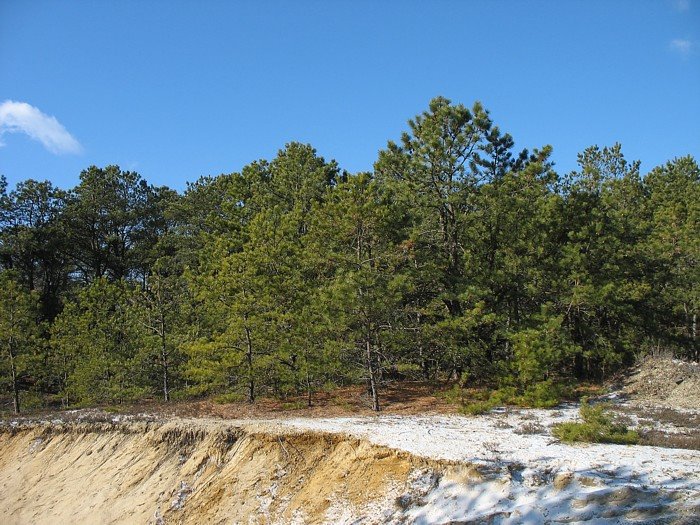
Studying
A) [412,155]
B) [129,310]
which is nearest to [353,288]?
[412,155]

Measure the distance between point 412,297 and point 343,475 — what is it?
976cm

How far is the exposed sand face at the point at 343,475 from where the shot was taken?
6.57 metres

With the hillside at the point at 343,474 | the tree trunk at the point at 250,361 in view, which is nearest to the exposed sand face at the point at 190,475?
the hillside at the point at 343,474

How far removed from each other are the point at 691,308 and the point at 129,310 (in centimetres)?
2441

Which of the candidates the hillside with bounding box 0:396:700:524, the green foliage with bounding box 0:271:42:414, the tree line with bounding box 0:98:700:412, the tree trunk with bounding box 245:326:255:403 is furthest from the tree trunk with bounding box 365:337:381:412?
the green foliage with bounding box 0:271:42:414

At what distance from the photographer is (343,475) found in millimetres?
8297

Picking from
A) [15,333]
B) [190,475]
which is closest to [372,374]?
[190,475]

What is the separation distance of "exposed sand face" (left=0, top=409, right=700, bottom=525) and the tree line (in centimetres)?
339

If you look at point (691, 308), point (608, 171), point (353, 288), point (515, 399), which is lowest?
point (515, 399)

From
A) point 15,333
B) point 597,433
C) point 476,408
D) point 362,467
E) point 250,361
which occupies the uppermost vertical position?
point 15,333

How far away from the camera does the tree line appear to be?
49.3 ft

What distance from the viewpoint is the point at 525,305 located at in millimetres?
18875

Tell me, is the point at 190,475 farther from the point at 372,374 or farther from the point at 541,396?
the point at 541,396

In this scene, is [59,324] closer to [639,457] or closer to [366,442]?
[366,442]
